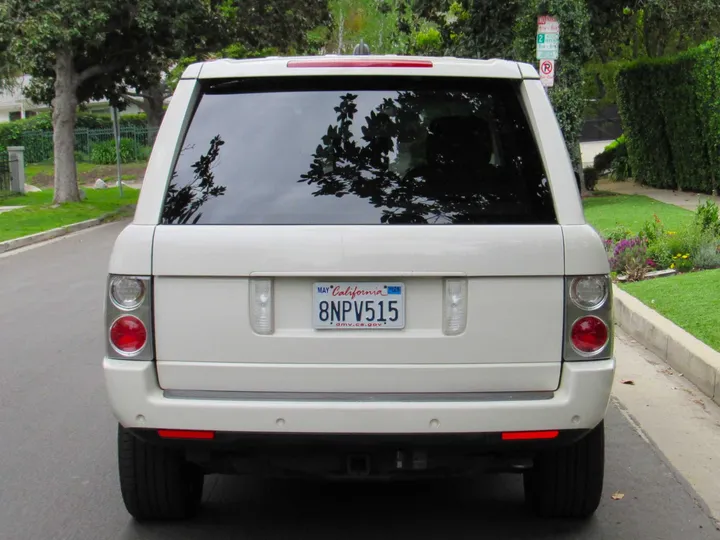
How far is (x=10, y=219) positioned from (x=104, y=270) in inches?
334

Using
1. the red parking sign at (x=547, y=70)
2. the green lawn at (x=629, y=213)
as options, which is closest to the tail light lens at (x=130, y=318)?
the green lawn at (x=629, y=213)

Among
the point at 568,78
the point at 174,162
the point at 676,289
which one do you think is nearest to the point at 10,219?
the point at 568,78

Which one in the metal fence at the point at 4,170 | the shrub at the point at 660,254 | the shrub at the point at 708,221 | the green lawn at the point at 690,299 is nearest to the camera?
the green lawn at the point at 690,299

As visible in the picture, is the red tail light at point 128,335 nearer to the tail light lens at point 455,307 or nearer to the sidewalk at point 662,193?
the tail light lens at point 455,307

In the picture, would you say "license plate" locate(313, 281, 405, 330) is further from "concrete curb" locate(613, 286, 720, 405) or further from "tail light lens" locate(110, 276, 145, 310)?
"concrete curb" locate(613, 286, 720, 405)

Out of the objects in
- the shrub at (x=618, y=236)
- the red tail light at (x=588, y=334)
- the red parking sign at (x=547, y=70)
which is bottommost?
the shrub at (x=618, y=236)

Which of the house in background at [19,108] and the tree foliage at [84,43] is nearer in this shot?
the tree foliage at [84,43]

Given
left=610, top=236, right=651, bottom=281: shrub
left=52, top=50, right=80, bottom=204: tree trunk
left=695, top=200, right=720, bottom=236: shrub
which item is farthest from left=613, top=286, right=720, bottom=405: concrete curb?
left=52, top=50, right=80, bottom=204: tree trunk

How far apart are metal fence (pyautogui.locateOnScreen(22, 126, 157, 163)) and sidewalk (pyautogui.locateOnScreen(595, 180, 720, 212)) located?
85.3 feet

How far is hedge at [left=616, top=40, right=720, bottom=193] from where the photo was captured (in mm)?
18578

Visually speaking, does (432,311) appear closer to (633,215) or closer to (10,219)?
(633,215)

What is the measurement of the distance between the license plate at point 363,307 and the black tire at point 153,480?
3.24ft

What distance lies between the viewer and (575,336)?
361 cm

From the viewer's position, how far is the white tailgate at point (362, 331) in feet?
11.6
